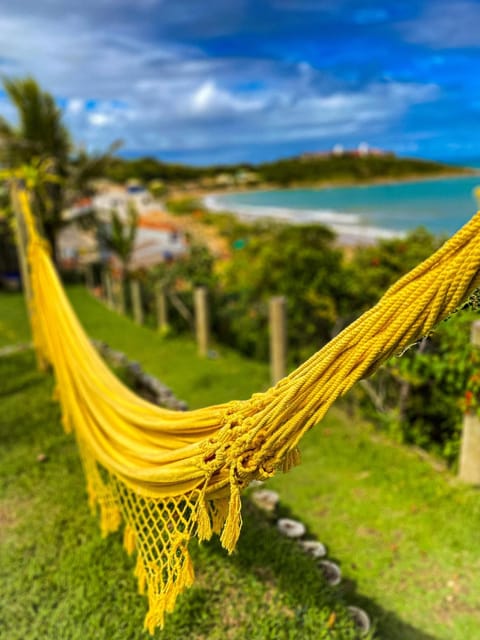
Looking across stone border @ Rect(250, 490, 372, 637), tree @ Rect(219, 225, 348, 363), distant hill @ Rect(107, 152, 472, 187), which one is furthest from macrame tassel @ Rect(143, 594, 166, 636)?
distant hill @ Rect(107, 152, 472, 187)

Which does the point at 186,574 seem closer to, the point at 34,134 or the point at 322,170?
the point at 34,134

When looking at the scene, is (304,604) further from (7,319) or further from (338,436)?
(7,319)

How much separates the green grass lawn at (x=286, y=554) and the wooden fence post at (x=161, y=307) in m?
2.56

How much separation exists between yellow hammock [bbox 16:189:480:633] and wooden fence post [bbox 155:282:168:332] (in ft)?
12.1

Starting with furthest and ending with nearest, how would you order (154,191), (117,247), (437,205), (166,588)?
(154,191) → (437,205) → (117,247) → (166,588)

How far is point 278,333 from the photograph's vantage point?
3697mm

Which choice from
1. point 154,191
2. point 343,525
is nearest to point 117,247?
point 343,525

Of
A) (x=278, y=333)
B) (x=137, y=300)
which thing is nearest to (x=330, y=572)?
(x=278, y=333)

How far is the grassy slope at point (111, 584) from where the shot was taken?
1.56 metres

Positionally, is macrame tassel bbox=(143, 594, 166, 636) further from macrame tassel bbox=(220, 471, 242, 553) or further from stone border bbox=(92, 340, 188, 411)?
stone border bbox=(92, 340, 188, 411)

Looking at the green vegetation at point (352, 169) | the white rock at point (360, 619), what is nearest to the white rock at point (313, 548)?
the white rock at point (360, 619)

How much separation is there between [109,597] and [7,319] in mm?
5434

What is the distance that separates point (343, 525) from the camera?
2355 millimetres

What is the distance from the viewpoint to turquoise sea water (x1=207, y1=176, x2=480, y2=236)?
21.4m
